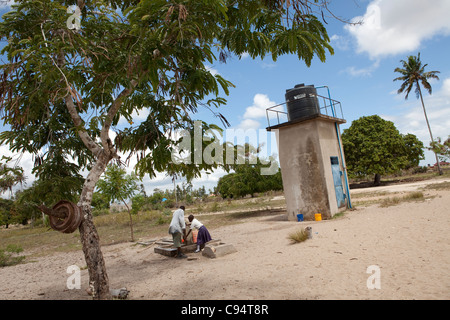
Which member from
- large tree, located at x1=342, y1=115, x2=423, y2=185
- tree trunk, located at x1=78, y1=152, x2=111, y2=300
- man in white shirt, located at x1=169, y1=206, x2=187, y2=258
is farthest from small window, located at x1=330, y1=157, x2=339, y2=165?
large tree, located at x1=342, y1=115, x2=423, y2=185

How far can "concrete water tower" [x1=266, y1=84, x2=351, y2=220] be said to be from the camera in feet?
42.1

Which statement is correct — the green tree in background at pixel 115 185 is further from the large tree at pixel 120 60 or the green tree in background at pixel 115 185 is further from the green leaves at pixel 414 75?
the green leaves at pixel 414 75

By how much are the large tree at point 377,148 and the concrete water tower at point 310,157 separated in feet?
74.3

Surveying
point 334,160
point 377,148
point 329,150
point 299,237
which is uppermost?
point 377,148

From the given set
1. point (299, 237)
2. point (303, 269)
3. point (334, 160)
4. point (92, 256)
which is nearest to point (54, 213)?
point (92, 256)

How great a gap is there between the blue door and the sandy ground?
2.85 metres

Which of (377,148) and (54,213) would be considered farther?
(377,148)

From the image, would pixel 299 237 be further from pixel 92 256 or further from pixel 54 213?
pixel 54 213

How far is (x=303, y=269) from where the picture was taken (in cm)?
609

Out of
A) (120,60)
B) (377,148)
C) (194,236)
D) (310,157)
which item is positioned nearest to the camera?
(120,60)

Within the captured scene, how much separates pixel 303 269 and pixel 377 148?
32.5m

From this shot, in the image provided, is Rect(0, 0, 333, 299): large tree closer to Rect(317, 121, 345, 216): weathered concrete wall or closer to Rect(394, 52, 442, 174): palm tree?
Rect(317, 121, 345, 216): weathered concrete wall

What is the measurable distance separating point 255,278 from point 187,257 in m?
3.79

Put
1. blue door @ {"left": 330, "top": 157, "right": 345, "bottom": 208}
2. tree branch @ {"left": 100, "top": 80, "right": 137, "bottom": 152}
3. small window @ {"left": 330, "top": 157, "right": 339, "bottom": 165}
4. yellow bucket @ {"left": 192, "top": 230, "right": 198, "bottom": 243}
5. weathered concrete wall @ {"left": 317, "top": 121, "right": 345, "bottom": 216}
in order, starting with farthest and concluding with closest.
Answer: small window @ {"left": 330, "top": 157, "right": 339, "bottom": 165} → blue door @ {"left": 330, "top": 157, "right": 345, "bottom": 208} → weathered concrete wall @ {"left": 317, "top": 121, "right": 345, "bottom": 216} → yellow bucket @ {"left": 192, "top": 230, "right": 198, "bottom": 243} → tree branch @ {"left": 100, "top": 80, "right": 137, "bottom": 152}
